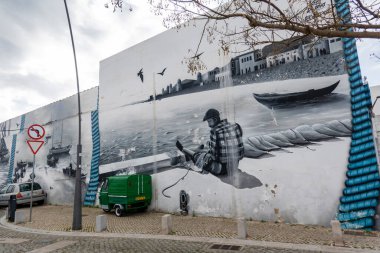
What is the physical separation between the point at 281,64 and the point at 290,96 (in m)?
1.22

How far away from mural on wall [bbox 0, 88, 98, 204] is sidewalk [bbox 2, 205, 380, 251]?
536 centimetres

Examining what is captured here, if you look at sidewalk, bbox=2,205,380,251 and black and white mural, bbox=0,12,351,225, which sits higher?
black and white mural, bbox=0,12,351,225

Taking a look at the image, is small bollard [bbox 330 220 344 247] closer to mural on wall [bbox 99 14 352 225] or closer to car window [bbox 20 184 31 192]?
mural on wall [bbox 99 14 352 225]

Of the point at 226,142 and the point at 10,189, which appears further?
the point at 10,189

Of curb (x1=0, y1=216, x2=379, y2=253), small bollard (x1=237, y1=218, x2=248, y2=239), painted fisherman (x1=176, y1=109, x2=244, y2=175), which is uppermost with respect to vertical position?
painted fisherman (x1=176, y1=109, x2=244, y2=175)

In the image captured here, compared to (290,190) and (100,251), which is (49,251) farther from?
(290,190)

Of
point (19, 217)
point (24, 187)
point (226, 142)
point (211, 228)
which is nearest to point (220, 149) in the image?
point (226, 142)

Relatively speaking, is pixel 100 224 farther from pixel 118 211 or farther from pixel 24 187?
pixel 24 187

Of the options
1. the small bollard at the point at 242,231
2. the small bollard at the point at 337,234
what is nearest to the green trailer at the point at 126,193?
the small bollard at the point at 242,231

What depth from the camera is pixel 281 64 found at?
10.0 metres

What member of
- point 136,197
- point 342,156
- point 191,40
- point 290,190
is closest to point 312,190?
point 290,190

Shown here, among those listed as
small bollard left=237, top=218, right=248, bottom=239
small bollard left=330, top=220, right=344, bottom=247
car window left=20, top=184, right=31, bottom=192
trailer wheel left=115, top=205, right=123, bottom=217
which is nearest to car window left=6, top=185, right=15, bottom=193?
car window left=20, top=184, right=31, bottom=192

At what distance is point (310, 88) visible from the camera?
9352 millimetres

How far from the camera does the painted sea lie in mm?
9109
